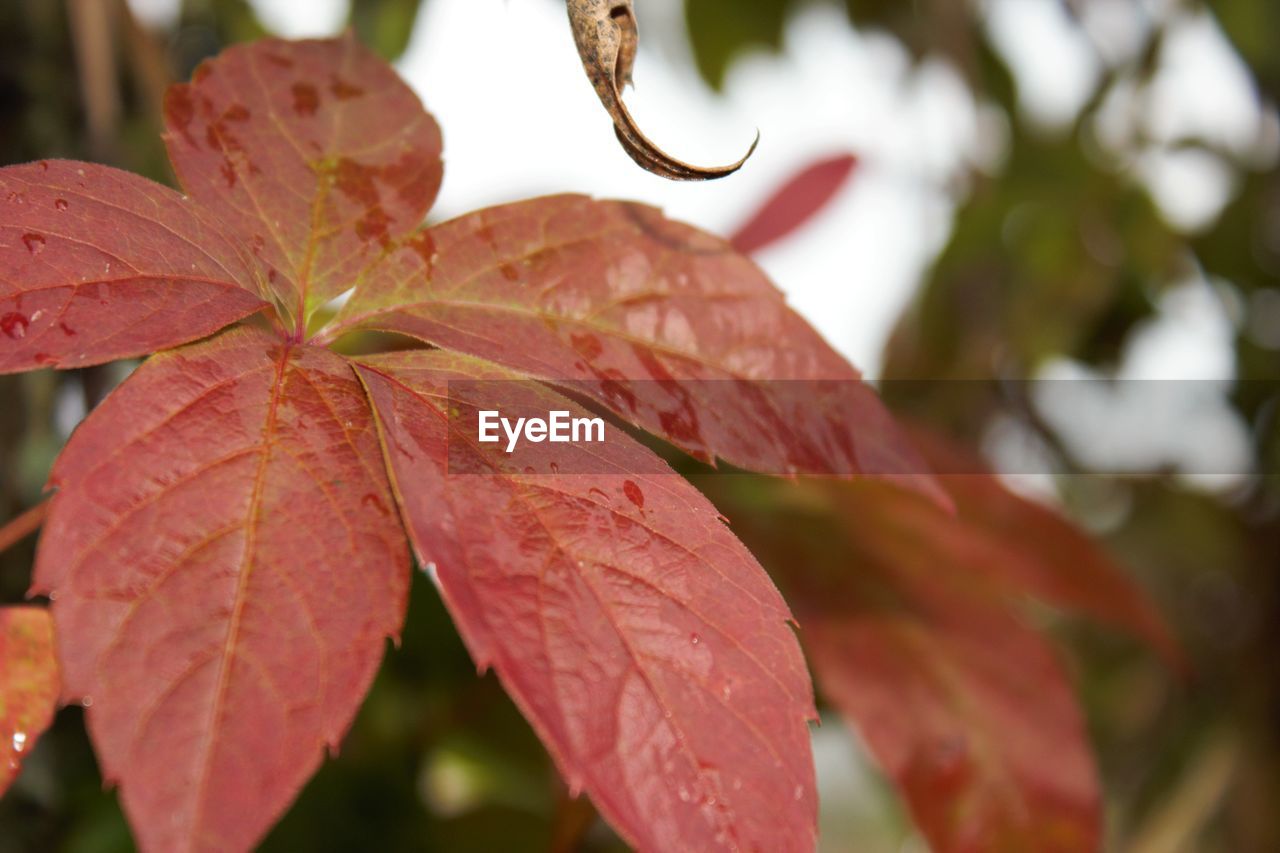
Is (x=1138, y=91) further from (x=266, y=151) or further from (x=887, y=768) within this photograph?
(x=266, y=151)

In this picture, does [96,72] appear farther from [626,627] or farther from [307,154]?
[626,627]

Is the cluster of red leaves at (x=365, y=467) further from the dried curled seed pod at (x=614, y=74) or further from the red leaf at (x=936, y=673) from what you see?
the red leaf at (x=936, y=673)

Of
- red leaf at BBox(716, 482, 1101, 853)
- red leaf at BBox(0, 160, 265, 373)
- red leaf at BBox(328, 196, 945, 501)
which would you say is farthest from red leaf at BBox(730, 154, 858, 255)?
red leaf at BBox(0, 160, 265, 373)

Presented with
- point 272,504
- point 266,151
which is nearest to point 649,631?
point 272,504

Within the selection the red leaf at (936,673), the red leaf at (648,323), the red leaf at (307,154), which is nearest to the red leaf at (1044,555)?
the red leaf at (936,673)

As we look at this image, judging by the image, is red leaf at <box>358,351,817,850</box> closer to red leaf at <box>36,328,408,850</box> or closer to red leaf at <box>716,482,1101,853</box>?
red leaf at <box>36,328,408,850</box>
